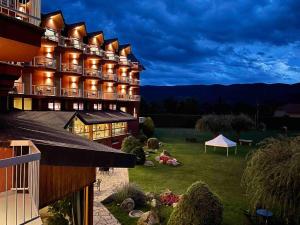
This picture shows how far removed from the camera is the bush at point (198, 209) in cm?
1214

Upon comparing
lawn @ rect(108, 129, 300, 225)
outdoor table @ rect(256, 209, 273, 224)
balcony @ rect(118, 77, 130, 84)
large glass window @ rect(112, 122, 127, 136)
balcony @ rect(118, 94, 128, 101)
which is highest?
balcony @ rect(118, 77, 130, 84)

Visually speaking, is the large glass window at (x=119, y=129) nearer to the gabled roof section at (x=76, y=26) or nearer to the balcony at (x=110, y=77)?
the balcony at (x=110, y=77)

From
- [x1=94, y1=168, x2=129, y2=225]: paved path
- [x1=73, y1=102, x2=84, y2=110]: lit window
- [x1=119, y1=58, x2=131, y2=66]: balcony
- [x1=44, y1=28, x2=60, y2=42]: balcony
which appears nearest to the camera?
[x1=94, y1=168, x2=129, y2=225]: paved path

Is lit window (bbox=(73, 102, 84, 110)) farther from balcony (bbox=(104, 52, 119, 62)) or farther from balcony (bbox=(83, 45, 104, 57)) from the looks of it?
balcony (bbox=(104, 52, 119, 62))

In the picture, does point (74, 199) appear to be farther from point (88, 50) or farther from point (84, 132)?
point (88, 50)

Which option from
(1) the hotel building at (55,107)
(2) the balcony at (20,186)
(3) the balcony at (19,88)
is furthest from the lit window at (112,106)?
(2) the balcony at (20,186)

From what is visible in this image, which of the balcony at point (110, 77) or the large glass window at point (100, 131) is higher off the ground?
the balcony at point (110, 77)

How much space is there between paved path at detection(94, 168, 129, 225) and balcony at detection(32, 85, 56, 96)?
1119 centimetres

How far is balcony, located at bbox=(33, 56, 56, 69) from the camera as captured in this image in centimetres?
2995

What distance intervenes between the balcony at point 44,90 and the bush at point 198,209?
70.9 ft

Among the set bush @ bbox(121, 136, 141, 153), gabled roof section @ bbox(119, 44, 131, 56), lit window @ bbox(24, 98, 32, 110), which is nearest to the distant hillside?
gabled roof section @ bbox(119, 44, 131, 56)

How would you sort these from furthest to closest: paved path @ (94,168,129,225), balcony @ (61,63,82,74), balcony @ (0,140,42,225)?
1. balcony @ (61,63,82,74)
2. paved path @ (94,168,129,225)
3. balcony @ (0,140,42,225)

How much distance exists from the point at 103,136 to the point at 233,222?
77.6ft

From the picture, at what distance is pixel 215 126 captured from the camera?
39.8 m
